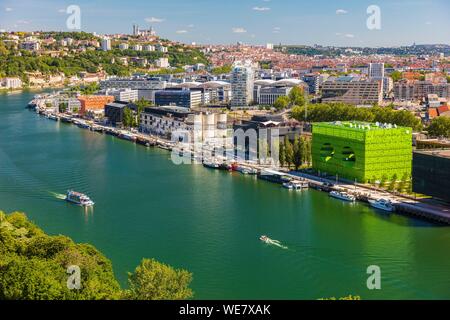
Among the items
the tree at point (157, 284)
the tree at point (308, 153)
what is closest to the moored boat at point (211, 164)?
the tree at point (308, 153)

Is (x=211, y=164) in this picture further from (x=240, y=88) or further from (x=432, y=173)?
(x=240, y=88)

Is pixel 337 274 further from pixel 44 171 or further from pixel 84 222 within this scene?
pixel 44 171

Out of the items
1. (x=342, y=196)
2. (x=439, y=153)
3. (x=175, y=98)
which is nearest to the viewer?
(x=439, y=153)

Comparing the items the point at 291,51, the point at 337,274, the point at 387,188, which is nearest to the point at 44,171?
the point at 387,188

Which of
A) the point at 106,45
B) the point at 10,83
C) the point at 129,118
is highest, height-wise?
the point at 106,45

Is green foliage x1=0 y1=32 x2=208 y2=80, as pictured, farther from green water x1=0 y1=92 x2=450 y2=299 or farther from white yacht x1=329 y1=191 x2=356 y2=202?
white yacht x1=329 y1=191 x2=356 y2=202

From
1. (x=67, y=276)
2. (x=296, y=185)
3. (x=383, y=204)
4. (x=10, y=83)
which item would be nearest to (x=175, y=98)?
(x=296, y=185)

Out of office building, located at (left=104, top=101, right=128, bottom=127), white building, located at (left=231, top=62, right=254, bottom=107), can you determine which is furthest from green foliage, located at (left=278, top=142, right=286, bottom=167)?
white building, located at (left=231, top=62, right=254, bottom=107)
